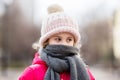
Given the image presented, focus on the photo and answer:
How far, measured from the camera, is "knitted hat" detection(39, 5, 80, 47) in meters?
5.01

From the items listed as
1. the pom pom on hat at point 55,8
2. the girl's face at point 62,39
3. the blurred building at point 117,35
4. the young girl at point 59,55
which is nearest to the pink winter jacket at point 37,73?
the young girl at point 59,55

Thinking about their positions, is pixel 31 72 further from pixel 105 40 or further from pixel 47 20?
pixel 105 40

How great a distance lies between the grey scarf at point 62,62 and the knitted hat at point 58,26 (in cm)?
15

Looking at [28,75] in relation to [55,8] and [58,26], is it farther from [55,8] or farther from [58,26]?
[55,8]

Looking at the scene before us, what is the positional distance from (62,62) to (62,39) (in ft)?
0.84

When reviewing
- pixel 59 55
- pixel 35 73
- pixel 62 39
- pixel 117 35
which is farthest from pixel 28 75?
pixel 117 35

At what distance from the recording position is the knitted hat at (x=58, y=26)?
16.4 ft

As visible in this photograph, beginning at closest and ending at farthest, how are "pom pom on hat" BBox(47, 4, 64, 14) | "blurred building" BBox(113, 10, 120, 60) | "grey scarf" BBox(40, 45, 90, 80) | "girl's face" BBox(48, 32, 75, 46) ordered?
"grey scarf" BBox(40, 45, 90, 80) < "girl's face" BBox(48, 32, 75, 46) < "pom pom on hat" BBox(47, 4, 64, 14) < "blurred building" BBox(113, 10, 120, 60)

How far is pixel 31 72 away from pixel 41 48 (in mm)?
341

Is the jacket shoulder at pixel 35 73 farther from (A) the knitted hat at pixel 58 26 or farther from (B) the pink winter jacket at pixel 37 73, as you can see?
(A) the knitted hat at pixel 58 26

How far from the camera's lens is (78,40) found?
511 centimetres

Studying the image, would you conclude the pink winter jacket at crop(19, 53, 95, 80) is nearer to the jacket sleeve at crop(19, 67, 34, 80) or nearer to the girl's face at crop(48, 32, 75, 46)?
the jacket sleeve at crop(19, 67, 34, 80)

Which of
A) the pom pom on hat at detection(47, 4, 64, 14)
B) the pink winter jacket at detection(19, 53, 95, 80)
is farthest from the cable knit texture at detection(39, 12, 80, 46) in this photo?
the pink winter jacket at detection(19, 53, 95, 80)

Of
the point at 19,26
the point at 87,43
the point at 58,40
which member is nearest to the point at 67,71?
the point at 58,40
